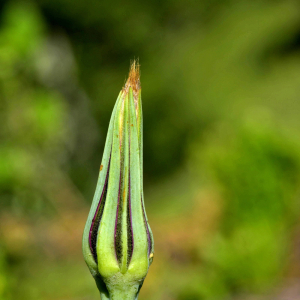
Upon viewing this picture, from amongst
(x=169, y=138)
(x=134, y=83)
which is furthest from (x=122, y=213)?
(x=169, y=138)

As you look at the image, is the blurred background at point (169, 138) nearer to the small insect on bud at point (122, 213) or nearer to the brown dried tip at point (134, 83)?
the small insect on bud at point (122, 213)

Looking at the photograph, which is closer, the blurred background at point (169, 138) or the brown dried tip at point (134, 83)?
the brown dried tip at point (134, 83)

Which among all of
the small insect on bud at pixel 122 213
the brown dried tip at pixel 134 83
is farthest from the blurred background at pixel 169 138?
the brown dried tip at pixel 134 83

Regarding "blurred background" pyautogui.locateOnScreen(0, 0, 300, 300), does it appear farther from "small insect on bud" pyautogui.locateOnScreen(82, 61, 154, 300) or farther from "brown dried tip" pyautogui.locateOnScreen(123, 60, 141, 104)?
"brown dried tip" pyautogui.locateOnScreen(123, 60, 141, 104)

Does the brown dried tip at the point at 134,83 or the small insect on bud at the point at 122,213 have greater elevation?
the brown dried tip at the point at 134,83

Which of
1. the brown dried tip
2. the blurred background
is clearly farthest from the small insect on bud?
the blurred background

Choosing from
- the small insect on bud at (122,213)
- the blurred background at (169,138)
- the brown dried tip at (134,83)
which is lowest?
the small insect on bud at (122,213)
